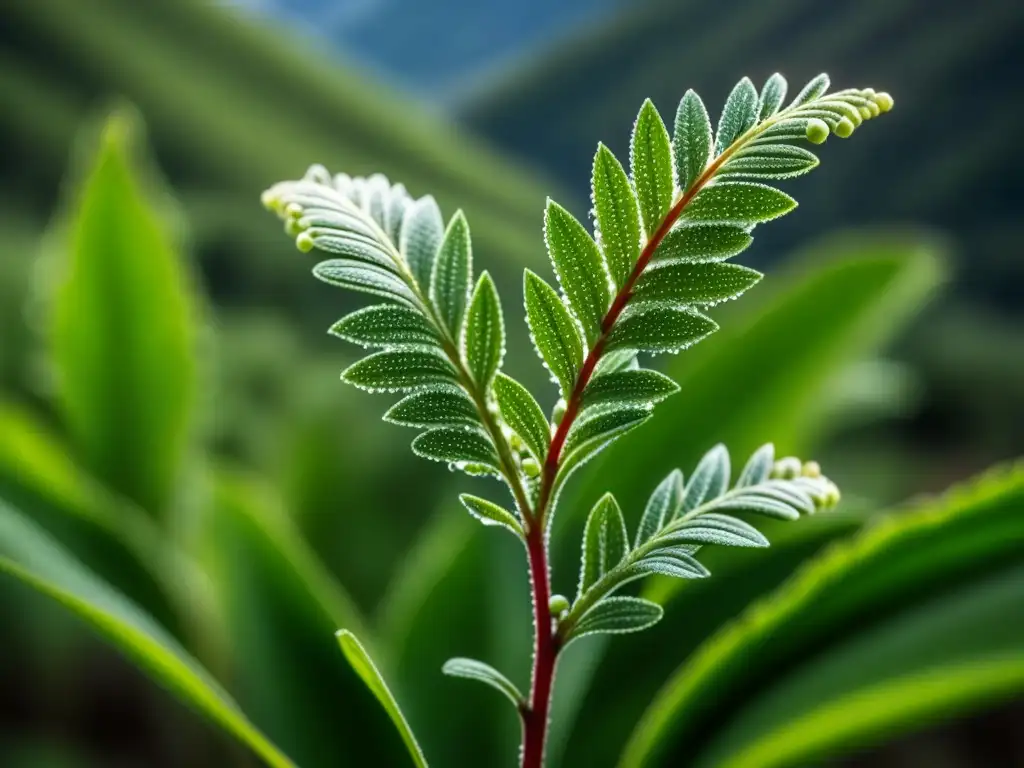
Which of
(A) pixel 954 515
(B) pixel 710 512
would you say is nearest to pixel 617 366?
(B) pixel 710 512

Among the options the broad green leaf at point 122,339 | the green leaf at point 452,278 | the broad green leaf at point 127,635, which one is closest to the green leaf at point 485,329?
the green leaf at point 452,278

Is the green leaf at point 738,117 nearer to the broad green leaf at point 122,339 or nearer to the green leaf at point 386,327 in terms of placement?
the green leaf at point 386,327

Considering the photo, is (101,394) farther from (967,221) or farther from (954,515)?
(967,221)

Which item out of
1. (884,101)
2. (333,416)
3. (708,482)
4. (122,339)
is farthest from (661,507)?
(333,416)

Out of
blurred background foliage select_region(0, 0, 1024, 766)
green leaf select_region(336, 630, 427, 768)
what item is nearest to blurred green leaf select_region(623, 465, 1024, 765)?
blurred background foliage select_region(0, 0, 1024, 766)

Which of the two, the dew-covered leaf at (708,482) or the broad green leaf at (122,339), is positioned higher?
the broad green leaf at (122,339)
